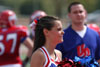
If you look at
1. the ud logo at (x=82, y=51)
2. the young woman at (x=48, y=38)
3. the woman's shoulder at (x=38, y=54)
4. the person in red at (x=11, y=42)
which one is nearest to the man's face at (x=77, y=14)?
the ud logo at (x=82, y=51)

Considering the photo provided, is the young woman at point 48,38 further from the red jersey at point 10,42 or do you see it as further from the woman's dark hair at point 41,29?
the red jersey at point 10,42

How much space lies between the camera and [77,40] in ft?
14.8

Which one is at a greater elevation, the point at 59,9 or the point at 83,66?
the point at 83,66

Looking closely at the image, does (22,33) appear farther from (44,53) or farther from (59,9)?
(59,9)

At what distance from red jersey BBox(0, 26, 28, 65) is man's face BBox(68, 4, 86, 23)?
133 cm

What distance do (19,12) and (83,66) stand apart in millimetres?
38716

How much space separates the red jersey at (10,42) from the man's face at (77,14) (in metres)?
1.33

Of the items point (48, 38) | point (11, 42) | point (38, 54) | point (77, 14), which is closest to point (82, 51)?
point (77, 14)

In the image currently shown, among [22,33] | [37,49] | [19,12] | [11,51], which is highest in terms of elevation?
[37,49]

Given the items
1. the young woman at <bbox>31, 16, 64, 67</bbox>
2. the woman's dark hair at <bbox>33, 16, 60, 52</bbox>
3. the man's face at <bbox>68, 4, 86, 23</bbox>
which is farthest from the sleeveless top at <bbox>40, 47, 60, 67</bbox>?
the man's face at <bbox>68, 4, 86, 23</bbox>

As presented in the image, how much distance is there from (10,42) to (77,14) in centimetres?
165

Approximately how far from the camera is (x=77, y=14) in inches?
180

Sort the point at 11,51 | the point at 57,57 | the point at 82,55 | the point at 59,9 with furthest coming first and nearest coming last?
the point at 59,9 → the point at 11,51 → the point at 82,55 → the point at 57,57

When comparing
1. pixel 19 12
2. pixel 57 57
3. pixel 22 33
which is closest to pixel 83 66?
pixel 57 57
